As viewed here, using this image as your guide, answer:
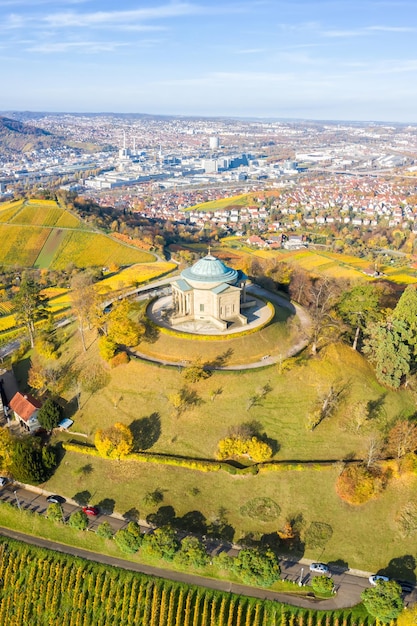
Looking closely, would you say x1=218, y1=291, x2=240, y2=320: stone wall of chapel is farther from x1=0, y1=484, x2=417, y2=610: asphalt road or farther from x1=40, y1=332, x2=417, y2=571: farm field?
x1=0, y1=484, x2=417, y2=610: asphalt road

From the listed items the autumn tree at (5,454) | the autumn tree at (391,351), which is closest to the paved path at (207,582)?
the autumn tree at (5,454)

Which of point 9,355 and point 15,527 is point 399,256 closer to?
point 9,355

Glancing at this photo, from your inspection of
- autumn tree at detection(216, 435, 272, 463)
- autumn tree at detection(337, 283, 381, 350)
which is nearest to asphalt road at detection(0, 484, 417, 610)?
autumn tree at detection(216, 435, 272, 463)

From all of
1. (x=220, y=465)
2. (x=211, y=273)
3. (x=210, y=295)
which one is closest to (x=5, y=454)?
(x=220, y=465)

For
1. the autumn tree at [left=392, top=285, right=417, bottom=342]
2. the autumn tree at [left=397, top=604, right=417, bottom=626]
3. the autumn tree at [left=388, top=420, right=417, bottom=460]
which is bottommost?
the autumn tree at [left=397, top=604, right=417, bottom=626]

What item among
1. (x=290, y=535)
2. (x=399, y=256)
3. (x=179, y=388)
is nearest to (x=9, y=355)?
(x=179, y=388)

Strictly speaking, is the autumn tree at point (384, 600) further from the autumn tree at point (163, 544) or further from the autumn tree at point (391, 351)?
the autumn tree at point (391, 351)

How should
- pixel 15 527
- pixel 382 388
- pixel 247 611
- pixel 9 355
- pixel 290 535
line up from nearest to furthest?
pixel 247 611 < pixel 290 535 < pixel 15 527 < pixel 382 388 < pixel 9 355
